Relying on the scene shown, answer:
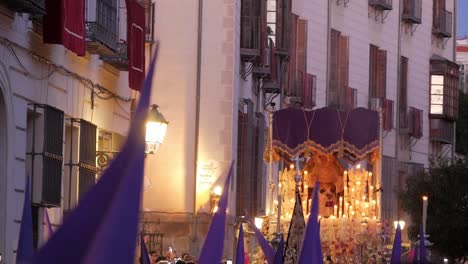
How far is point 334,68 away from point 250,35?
39.9 feet

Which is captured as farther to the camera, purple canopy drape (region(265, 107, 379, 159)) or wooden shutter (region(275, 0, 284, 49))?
wooden shutter (region(275, 0, 284, 49))

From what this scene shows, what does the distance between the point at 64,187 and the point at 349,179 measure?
7.44 metres

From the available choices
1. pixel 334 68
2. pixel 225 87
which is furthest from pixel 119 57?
pixel 334 68

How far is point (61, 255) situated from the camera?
4551 millimetres

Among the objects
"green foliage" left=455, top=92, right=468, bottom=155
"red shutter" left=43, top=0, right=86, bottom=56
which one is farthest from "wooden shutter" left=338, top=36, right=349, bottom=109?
"red shutter" left=43, top=0, right=86, bottom=56

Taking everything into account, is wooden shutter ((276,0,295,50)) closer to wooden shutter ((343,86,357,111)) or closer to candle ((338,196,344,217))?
wooden shutter ((343,86,357,111))

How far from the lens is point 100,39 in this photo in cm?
1859

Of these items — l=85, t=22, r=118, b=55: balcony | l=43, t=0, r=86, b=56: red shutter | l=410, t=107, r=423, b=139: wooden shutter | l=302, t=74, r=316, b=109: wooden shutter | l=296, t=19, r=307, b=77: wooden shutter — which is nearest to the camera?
l=43, t=0, r=86, b=56: red shutter

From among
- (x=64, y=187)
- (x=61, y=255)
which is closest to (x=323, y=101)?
(x=64, y=187)

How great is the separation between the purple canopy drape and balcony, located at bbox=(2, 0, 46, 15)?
10.7m

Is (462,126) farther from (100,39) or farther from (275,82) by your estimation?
(100,39)

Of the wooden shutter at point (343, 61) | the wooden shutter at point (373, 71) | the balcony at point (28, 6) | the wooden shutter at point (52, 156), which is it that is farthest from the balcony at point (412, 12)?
the balcony at point (28, 6)

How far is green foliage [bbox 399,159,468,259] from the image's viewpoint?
3859 centimetres

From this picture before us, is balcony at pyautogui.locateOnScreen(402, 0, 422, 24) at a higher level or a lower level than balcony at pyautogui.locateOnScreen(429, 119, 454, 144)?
higher
